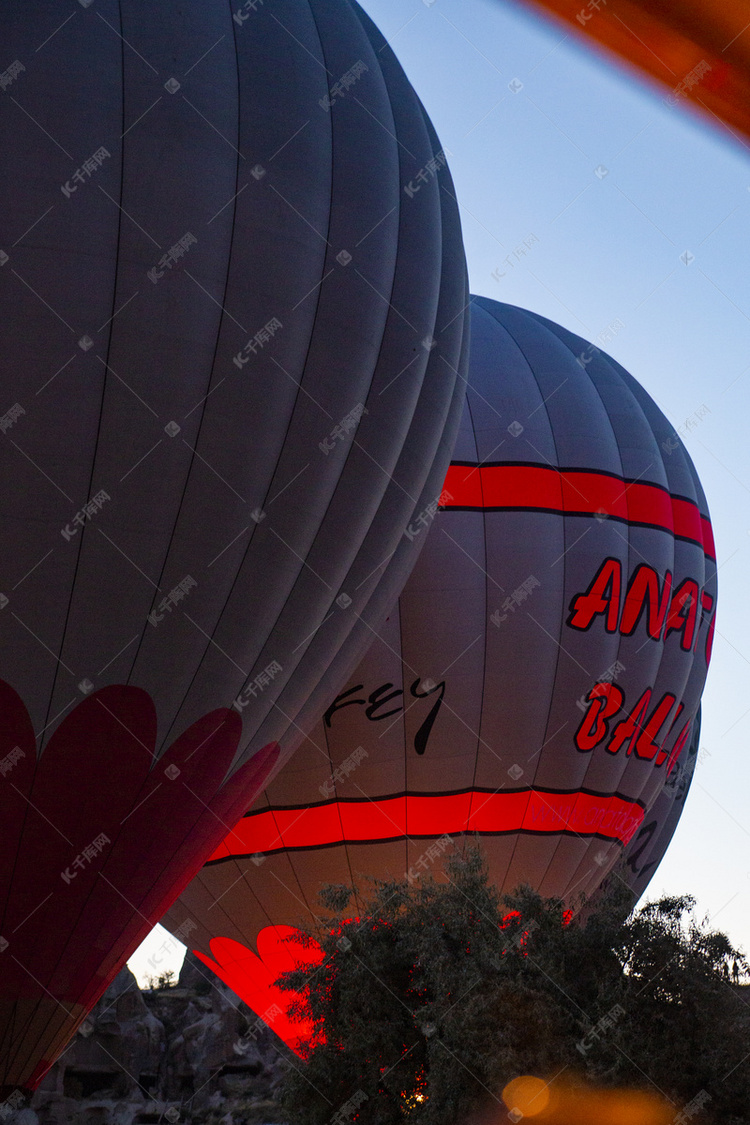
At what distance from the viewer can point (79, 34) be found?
6.38 metres

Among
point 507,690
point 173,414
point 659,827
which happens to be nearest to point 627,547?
point 507,690

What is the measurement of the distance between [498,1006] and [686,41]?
715 centimetres

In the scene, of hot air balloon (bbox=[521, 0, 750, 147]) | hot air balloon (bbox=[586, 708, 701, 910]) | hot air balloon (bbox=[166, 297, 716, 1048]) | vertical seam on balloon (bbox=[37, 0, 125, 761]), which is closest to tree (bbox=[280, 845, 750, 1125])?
hot air balloon (bbox=[166, 297, 716, 1048])

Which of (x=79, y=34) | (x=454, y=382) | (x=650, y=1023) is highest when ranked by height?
(x=454, y=382)

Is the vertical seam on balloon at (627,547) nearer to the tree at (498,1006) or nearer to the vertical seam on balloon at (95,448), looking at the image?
the tree at (498,1006)

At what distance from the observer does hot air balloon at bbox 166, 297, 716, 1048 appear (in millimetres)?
10617

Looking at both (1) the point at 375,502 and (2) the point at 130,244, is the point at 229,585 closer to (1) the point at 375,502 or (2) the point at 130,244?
(1) the point at 375,502

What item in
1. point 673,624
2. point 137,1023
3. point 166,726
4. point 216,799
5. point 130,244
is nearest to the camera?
point 130,244

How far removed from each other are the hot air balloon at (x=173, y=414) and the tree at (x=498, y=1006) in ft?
4.89

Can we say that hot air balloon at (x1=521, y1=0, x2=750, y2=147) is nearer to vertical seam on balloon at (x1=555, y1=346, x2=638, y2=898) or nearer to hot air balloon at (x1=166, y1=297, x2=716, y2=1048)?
hot air balloon at (x1=166, y1=297, x2=716, y2=1048)

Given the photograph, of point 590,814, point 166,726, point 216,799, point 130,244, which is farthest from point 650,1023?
point 130,244

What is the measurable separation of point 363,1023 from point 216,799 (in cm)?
189

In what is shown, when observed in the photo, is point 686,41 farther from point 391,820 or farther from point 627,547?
point 627,547

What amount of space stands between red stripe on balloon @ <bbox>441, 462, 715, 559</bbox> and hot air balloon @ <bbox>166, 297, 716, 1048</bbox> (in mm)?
23
